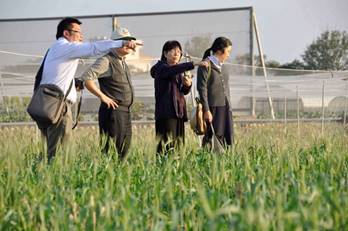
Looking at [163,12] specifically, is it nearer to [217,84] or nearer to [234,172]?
[217,84]

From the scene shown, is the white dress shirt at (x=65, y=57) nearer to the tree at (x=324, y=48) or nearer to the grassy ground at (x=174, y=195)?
the grassy ground at (x=174, y=195)

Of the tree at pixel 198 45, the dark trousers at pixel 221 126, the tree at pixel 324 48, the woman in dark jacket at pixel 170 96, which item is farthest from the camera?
the tree at pixel 324 48

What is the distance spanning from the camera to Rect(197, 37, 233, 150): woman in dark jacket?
4.61m

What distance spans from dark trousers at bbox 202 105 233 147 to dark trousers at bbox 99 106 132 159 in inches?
29.5

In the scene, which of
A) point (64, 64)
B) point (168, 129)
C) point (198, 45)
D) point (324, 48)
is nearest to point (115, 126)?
point (168, 129)

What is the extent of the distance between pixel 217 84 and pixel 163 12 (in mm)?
8048

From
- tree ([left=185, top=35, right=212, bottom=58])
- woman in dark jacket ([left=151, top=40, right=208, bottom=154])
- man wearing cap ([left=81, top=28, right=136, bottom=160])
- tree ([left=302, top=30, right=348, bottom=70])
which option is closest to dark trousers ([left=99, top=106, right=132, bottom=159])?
man wearing cap ([left=81, top=28, right=136, bottom=160])

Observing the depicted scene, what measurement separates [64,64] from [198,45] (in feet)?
28.8

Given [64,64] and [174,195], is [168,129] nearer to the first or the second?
[64,64]

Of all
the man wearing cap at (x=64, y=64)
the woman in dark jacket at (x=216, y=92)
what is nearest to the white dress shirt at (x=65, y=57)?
the man wearing cap at (x=64, y=64)

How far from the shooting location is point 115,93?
4.25m

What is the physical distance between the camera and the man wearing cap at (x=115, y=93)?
13.6 ft

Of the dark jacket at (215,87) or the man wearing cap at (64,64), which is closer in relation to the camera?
the man wearing cap at (64,64)

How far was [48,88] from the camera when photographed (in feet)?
12.2
